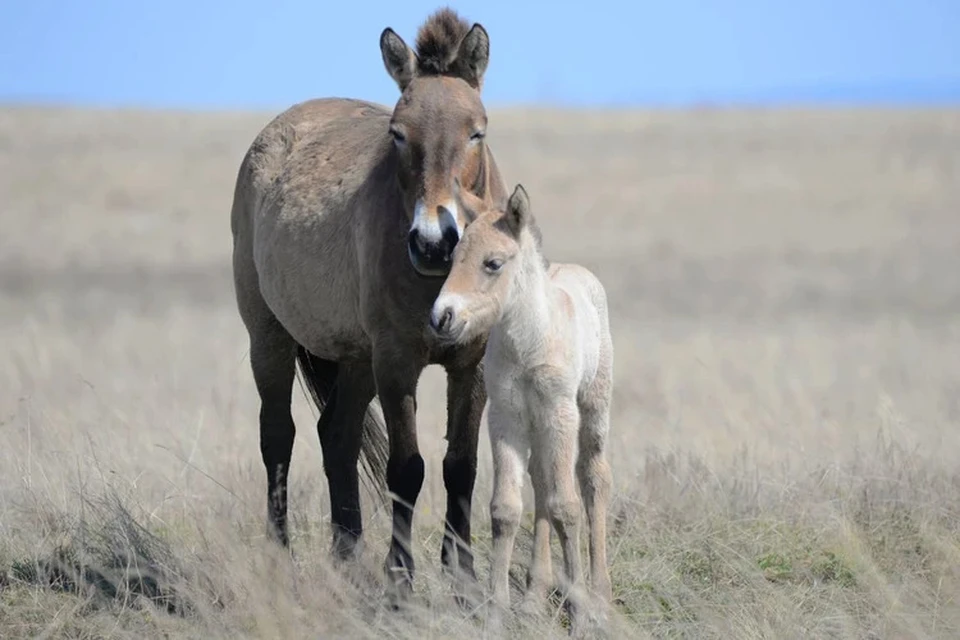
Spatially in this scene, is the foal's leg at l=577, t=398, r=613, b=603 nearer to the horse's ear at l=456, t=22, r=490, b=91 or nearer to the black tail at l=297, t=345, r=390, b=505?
the horse's ear at l=456, t=22, r=490, b=91

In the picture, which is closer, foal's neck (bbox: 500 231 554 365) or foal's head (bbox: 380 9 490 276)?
foal's neck (bbox: 500 231 554 365)

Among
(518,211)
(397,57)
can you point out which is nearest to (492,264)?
(518,211)

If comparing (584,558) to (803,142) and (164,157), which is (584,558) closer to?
(164,157)

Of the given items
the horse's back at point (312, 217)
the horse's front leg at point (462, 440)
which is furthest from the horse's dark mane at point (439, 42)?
the horse's front leg at point (462, 440)

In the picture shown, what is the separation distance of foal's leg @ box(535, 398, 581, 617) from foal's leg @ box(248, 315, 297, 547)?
91.9 inches

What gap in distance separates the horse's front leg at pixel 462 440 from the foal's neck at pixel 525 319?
0.95 meters

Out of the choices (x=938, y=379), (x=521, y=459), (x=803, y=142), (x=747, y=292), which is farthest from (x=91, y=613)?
(x=803, y=142)

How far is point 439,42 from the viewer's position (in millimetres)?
5973

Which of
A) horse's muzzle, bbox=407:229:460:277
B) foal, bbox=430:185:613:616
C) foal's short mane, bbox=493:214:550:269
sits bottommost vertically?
foal, bbox=430:185:613:616

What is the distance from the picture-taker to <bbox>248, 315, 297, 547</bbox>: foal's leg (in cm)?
727

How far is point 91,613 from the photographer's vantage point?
5.32 m

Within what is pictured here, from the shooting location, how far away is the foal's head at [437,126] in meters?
5.33

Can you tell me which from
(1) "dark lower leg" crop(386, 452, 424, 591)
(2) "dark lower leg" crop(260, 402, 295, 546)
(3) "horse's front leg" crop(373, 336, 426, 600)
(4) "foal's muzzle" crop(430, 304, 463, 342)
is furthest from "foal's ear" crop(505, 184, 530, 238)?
(2) "dark lower leg" crop(260, 402, 295, 546)

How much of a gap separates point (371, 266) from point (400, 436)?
768 mm
